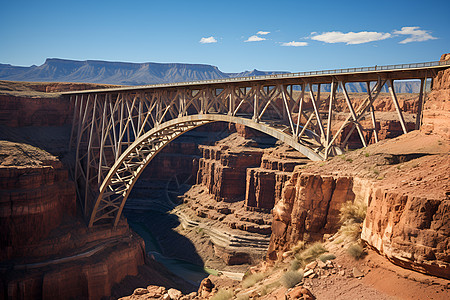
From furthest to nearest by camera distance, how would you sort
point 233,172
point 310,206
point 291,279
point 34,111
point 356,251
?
point 233,172, point 34,111, point 310,206, point 291,279, point 356,251

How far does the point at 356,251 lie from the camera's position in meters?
11.8

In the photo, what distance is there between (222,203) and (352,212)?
46632mm

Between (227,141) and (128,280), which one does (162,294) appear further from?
(227,141)

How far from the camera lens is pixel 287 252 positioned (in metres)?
15.8

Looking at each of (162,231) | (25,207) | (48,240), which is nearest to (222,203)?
(162,231)

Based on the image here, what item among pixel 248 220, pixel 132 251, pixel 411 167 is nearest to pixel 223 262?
pixel 248 220

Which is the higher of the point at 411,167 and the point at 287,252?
the point at 411,167

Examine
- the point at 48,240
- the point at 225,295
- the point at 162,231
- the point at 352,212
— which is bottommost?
the point at 162,231

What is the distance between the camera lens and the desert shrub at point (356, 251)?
1173 cm

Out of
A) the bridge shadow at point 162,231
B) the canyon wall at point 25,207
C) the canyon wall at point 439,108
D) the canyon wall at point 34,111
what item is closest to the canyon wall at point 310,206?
the canyon wall at point 439,108

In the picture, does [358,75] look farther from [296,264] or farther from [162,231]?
[162,231]

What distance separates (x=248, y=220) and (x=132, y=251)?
66.2 feet

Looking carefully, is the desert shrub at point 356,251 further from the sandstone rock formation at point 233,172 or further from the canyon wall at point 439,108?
the sandstone rock formation at point 233,172

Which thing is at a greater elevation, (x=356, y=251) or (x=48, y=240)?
(x=356, y=251)
